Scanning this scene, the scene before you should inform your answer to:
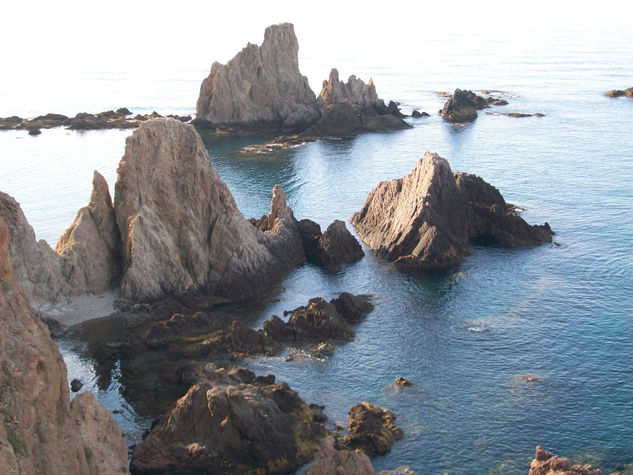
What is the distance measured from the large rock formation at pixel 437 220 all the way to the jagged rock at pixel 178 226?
17.1m

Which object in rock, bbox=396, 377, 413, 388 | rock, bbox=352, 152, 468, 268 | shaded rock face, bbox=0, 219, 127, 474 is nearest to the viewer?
shaded rock face, bbox=0, 219, 127, 474

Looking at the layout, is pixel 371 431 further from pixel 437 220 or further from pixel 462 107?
pixel 462 107

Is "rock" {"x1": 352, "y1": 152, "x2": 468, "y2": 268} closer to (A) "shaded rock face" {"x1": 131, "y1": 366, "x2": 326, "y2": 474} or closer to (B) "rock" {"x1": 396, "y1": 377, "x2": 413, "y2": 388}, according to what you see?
(B) "rock" {"x1": 396, "y1": 377, "x2": 413, "y2": 388}

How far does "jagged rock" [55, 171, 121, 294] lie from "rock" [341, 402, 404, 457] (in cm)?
3152

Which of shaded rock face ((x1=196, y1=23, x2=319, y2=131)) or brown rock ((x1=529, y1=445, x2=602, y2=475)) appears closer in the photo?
brown rock ((x1=529, y1=445, x2=602, y2=475))

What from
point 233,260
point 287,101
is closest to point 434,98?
point 287,101

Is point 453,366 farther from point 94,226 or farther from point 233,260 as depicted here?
point 94,226

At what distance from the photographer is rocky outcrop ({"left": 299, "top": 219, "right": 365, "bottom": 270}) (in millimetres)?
79125

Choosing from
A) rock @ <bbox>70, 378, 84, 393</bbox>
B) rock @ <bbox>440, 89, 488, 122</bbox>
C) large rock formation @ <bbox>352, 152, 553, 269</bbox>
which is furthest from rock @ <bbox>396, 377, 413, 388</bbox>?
rock @ <bbox>440, 89, 488, 122</bbox>

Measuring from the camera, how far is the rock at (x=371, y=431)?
44.8 m

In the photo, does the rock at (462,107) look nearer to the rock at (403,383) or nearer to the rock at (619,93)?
the rock at (619,93)

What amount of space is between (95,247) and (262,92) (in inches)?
3783

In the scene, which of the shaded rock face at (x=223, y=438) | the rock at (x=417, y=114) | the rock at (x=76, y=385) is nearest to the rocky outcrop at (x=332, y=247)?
the rock at (x=76, y=385)

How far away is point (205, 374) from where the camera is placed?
49.5 metres
